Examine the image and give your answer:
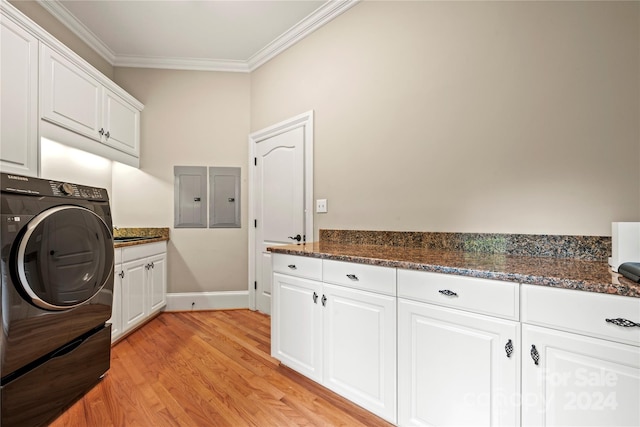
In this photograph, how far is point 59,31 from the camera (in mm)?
2438

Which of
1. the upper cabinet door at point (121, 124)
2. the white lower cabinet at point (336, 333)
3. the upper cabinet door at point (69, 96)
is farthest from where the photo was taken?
the upper cabinet door at point (121, 124)

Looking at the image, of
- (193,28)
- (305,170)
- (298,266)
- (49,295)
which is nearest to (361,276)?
(298,266)

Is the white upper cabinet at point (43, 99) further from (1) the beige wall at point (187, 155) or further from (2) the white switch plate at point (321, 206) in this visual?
(2) the white switch plate at point (321, 206)

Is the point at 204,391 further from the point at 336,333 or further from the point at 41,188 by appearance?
the point at 41,188

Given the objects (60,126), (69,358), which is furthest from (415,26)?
(69,358)

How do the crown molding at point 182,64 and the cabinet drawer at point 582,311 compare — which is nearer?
the cabinet drawer at point 582,311

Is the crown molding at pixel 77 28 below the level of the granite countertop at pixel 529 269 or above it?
above

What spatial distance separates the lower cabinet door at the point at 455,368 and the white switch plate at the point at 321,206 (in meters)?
1.27

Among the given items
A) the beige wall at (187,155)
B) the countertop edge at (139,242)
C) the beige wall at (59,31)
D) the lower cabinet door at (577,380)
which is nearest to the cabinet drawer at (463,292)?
the lower cabinet door at (577,380)

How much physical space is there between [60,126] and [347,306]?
95.1 inches

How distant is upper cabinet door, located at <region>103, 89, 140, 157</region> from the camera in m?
2.59

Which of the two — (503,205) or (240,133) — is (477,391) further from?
(240,133)

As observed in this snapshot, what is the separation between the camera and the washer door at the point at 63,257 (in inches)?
52.7

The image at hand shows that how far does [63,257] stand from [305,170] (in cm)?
181
